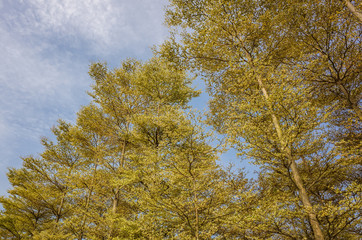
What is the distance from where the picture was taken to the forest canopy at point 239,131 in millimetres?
4117

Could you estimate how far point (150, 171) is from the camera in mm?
6215

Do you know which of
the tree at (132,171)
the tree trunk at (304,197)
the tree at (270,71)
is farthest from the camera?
the tree at (132,171)

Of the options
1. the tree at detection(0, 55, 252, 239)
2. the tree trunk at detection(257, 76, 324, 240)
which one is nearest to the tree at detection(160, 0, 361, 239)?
the tree trunk at detection(257, 76, 324, 240)

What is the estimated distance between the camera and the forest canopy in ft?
13.5

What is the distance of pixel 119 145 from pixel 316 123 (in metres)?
8.33

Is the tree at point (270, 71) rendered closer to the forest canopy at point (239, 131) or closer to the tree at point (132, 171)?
the forest canopy at point (239, 131)

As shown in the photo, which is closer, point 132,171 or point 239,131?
point 239,131

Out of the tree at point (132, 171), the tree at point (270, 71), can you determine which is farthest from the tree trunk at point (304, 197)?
the tree at point (132, 171)

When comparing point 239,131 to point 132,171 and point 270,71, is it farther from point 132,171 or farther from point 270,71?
point 132,171

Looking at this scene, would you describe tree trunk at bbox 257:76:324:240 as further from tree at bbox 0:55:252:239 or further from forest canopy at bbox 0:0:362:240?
tree at bbox 0:55:252:239

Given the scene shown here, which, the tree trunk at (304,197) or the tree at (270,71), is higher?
the tree at (270,71)

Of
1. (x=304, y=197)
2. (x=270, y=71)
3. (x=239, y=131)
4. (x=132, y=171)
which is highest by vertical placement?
(x=270, y=71)

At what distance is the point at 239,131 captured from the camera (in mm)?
4258

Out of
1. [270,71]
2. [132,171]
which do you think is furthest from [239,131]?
[132,171]
